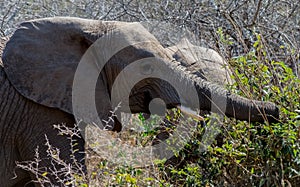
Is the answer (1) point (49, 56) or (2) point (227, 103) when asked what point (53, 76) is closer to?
(1) point (49, 56)

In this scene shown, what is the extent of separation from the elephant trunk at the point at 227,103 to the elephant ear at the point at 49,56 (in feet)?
1.86

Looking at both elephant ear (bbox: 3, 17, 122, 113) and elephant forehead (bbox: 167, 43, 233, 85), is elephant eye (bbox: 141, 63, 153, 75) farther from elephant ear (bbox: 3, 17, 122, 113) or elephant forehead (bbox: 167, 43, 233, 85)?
elephant forehead (bbox: 167, 43, 233, 85)

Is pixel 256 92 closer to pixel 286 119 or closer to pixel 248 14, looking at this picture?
pixel 286 119

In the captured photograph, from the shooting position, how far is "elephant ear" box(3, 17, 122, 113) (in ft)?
14.0

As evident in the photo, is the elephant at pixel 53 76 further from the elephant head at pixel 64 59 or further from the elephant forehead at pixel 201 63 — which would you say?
the elephant forehead at pixel 201 63

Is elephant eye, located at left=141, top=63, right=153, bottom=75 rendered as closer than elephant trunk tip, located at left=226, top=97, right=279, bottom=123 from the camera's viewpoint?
No

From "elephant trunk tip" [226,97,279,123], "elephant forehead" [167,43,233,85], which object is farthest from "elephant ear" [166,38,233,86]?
"elephant trunk tip" [226,97,279,123]

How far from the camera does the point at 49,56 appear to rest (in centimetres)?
431

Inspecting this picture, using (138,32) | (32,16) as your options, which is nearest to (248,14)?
(32,16)

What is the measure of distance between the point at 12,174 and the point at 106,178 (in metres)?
0.60

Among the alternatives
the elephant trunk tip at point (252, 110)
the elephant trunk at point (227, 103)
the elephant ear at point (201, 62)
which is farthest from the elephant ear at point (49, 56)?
the elephant ear at point (201, 62)

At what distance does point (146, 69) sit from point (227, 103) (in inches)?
19.4

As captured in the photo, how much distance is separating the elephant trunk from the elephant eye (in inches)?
6.6

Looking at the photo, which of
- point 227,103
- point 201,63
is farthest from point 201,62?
point 227,103
